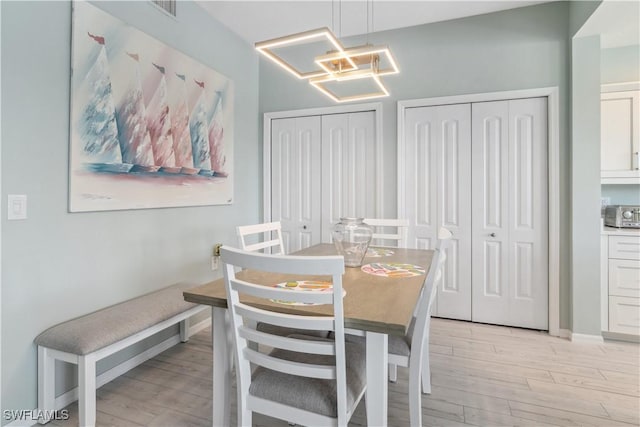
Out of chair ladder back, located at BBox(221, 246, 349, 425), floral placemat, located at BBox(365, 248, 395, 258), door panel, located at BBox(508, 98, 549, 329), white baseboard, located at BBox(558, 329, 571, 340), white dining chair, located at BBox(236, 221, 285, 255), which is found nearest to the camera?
chair ladder back, located at BBox(221, 246, 349, 425)

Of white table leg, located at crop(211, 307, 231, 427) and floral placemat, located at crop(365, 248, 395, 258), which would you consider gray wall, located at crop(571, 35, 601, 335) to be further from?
white table leg, located at crop(211, 307, 231, 427)

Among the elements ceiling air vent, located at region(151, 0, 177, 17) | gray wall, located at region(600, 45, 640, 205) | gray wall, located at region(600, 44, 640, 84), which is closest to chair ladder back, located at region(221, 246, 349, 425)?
ceiling air vent, located at region(151, 0, 177, 17)

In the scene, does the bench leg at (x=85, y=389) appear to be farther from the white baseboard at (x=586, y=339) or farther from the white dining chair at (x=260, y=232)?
the white baseboard at (x=586, y=339)

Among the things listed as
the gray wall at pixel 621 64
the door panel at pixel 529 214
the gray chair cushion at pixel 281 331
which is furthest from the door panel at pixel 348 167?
the gray wall at pixel 621 64

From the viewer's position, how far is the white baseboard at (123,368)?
1753 mm

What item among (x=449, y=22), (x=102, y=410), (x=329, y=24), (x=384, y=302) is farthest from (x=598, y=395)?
(x=329, y=24)

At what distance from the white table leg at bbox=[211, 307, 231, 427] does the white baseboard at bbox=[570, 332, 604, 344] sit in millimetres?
2758

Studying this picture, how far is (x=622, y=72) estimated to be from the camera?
120 inches

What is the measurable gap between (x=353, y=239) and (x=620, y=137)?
2.77 meters

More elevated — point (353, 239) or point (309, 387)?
point (353, 239)

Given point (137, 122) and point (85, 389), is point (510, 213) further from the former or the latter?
point (85, 389)

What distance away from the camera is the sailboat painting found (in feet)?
6.42

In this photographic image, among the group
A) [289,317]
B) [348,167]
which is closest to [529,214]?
[348,167]

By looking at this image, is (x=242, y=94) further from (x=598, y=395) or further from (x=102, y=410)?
(x=598, y=395)
